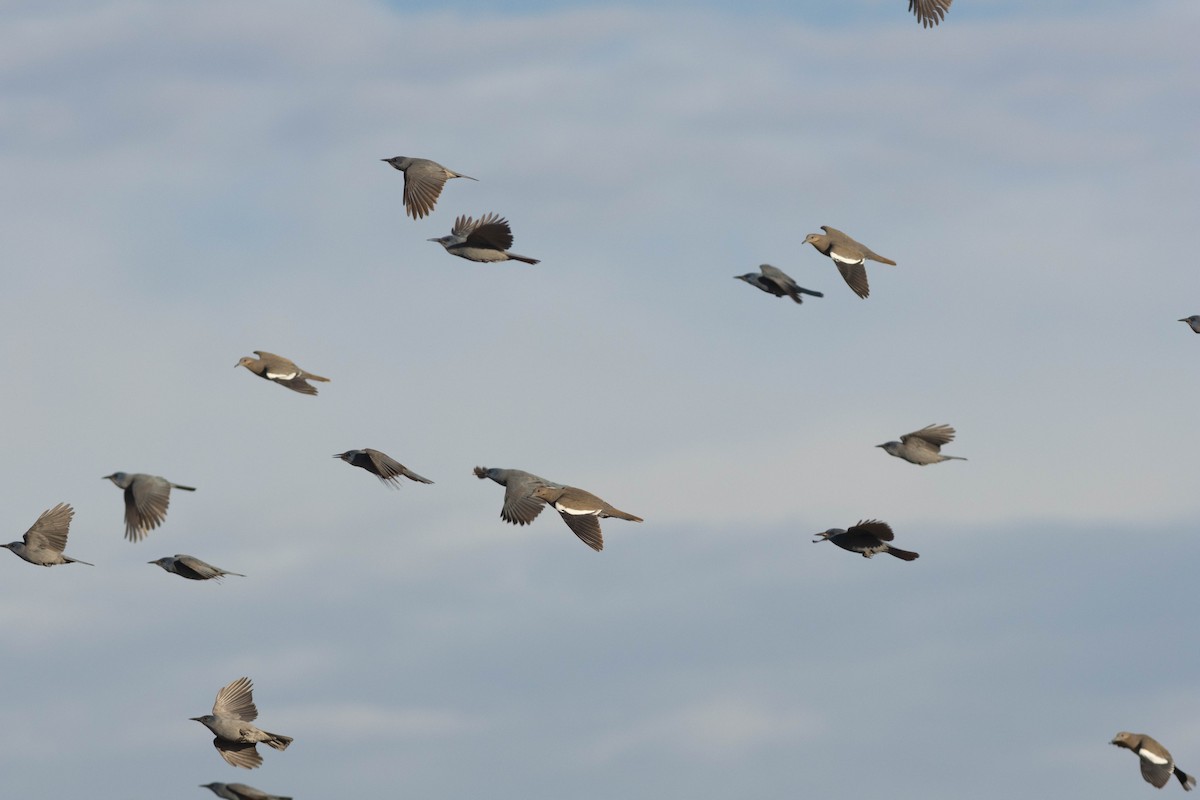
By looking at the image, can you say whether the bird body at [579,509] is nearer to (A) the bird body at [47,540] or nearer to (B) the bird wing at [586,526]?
(B) the bird wing at [586,526]

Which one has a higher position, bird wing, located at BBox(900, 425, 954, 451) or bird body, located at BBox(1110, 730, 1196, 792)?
bird wing, located at BBox(900, 425, 954, 451)

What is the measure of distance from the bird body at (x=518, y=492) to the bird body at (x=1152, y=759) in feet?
39.5

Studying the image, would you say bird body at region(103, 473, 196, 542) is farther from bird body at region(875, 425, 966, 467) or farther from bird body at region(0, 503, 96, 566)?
bird body at region(875, 425, 966, 467)

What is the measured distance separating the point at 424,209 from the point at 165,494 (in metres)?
8.59

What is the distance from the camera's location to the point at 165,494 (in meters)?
39.5

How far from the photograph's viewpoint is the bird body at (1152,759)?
37.5 meters

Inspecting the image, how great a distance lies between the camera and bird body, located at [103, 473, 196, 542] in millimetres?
38750

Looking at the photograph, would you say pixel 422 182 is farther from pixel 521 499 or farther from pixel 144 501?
pixel 144 501

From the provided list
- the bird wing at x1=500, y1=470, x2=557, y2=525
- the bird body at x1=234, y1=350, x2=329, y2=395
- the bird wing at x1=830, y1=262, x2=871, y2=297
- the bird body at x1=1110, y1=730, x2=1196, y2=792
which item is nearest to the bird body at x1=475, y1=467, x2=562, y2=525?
the bird wing at x1=500, y1=470, x2=557, y2=525

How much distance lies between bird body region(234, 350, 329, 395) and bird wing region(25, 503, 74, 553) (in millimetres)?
7955

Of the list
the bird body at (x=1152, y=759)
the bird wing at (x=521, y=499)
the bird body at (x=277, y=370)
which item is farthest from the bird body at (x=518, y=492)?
the bird body at (x=1152, y=759)

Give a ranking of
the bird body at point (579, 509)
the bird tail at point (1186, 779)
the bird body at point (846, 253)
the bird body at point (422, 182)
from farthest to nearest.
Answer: the bird body at point (846, 253) < the bird body at point (422, 182) < the bird body at point (579, 509) < the bird tail at point (1186, 779)

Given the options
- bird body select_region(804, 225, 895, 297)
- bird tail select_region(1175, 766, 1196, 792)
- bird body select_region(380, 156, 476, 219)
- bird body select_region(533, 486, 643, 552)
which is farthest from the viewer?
bird body select_region(804, 225, 895, 297)

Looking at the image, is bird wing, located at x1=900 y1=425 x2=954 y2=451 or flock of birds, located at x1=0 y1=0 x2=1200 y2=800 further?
bird wing, located at x1=900 y1=425 x2=954 y2=451
